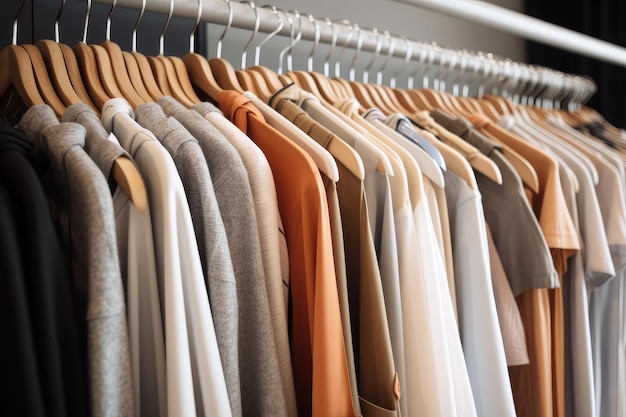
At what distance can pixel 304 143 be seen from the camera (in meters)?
0.83

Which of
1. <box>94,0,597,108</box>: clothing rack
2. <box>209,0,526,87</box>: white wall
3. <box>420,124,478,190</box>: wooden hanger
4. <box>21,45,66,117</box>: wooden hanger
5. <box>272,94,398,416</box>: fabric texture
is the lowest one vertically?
<box>272,94,398,416</box>: fabric texture

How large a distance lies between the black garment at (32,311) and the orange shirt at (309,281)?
0.87 feet

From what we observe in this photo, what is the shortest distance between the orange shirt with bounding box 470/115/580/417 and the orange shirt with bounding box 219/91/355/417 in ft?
1.51

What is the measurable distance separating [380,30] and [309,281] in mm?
1437

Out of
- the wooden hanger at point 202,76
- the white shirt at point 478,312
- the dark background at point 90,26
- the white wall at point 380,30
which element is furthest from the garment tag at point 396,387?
the white wall at point 380,30

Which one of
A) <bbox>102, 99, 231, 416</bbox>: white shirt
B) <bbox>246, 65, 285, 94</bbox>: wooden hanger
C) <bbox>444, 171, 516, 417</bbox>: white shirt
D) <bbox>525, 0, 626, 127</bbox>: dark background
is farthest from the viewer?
<bbox>525, 0, 626, 127</bbox>: dark background

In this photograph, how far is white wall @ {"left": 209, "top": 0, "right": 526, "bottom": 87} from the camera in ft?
5.69

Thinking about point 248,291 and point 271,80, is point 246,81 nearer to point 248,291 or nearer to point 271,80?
point 271,80

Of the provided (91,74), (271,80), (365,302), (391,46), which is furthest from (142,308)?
(391,46)

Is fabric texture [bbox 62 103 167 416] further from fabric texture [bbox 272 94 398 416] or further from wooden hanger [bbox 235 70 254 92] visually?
wooden hanger [bbox 235 70 254 92]

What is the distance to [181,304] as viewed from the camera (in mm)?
646

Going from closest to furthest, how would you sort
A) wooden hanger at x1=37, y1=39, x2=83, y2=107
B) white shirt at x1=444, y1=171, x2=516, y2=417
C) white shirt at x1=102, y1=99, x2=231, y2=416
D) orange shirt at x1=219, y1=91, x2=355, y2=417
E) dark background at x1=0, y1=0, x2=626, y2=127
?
white shirt at x1=102, y1=99, x2=231, y2=416 → orange shirt at x1=219, y1=91, x2=355, y2=417 → wooden hanger at x1=37, y1=39, x2=83, y2=107 → white shirt at x1=444, y1=171, x2=516, y2=417 → dark background at x1=0, y1=0, x2=626, y2=127

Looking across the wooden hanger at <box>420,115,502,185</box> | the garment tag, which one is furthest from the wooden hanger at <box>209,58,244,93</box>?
the garment tag

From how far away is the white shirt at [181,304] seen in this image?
635 mm
